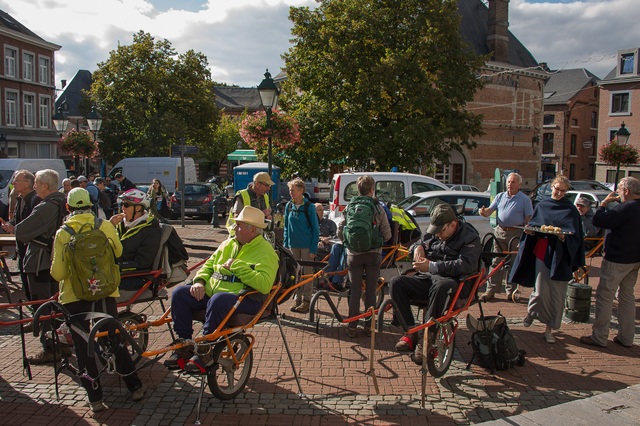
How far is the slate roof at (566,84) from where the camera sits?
55.5 m

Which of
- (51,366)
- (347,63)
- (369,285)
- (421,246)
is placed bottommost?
(51,366)

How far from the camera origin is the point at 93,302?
15.5 ft

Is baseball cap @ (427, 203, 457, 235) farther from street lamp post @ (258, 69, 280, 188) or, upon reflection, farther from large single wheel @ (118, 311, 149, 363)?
street lamp post @ (258, 69, 280, 188)

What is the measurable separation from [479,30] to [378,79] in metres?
24.6

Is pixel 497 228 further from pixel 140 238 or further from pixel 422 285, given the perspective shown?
pixel 140 238

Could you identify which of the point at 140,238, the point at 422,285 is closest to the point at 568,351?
the point at 422,285

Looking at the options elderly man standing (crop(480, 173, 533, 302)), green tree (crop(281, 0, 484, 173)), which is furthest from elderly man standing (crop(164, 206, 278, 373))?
green tree (crop(281, 0, 484, 173))

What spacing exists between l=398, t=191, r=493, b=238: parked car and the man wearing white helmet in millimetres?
6759

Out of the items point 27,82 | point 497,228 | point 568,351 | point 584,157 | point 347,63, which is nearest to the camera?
point 568,351

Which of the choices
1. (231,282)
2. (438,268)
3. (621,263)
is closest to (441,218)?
(438,268)

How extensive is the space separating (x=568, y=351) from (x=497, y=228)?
9.40 feet

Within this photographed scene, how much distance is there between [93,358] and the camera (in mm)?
4395

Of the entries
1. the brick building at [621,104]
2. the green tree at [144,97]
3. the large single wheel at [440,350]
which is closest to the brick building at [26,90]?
the green tree at [144,97]

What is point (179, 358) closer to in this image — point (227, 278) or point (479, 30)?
point (227, 278)
